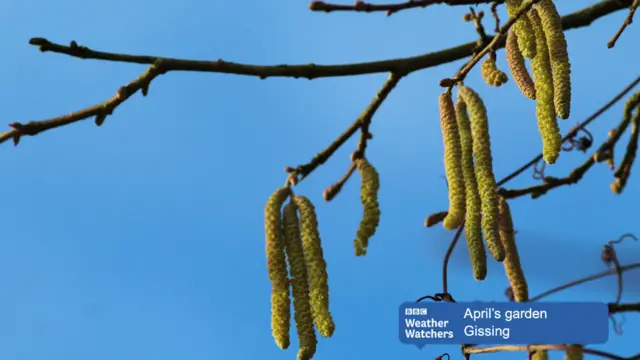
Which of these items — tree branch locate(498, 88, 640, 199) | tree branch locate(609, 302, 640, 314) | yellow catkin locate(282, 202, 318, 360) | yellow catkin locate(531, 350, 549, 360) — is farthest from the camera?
tree branch locate(498, 88, 640, 199)

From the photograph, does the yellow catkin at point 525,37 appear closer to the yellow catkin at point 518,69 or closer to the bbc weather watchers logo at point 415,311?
the yellow catkin at point 518,69

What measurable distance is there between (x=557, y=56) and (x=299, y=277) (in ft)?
3.01

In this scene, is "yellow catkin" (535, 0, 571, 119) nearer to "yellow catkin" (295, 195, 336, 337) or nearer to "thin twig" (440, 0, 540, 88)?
"thin twig" (440, 0, 540, 88)

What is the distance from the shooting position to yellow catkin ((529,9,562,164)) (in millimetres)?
2195

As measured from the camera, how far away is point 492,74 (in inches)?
102

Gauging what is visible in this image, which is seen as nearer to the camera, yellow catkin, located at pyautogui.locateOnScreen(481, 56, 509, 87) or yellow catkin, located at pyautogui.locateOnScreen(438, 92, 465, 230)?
yellow catkin, located at pyautogui.locateOnScreen(438, 92, 465, 230)

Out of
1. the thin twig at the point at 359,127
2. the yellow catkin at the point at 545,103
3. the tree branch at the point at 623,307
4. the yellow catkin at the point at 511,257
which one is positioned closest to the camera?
the yellow catkin at the point at 545,103

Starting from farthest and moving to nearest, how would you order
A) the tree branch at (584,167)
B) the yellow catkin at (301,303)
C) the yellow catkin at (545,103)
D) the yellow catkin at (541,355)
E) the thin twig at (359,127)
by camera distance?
the tree branch at (584,167), the yellow catkin at (541,355), the thin twig at (359,127), the yellow catkin at (301,303), the yellow catkin at (545,103)

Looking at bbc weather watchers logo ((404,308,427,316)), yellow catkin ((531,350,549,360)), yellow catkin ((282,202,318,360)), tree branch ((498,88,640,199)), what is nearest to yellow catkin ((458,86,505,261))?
yellow catkin ((282,202,318,360))

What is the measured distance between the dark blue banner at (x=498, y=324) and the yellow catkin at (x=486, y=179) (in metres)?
1.08

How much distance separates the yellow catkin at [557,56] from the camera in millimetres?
2217

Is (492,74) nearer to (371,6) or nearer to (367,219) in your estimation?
(371,6)

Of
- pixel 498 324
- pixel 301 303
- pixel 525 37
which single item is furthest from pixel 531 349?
pixel 525 37

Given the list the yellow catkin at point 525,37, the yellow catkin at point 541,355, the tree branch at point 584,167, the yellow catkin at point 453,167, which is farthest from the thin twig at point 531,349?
the yellow catkin at point 525,37
